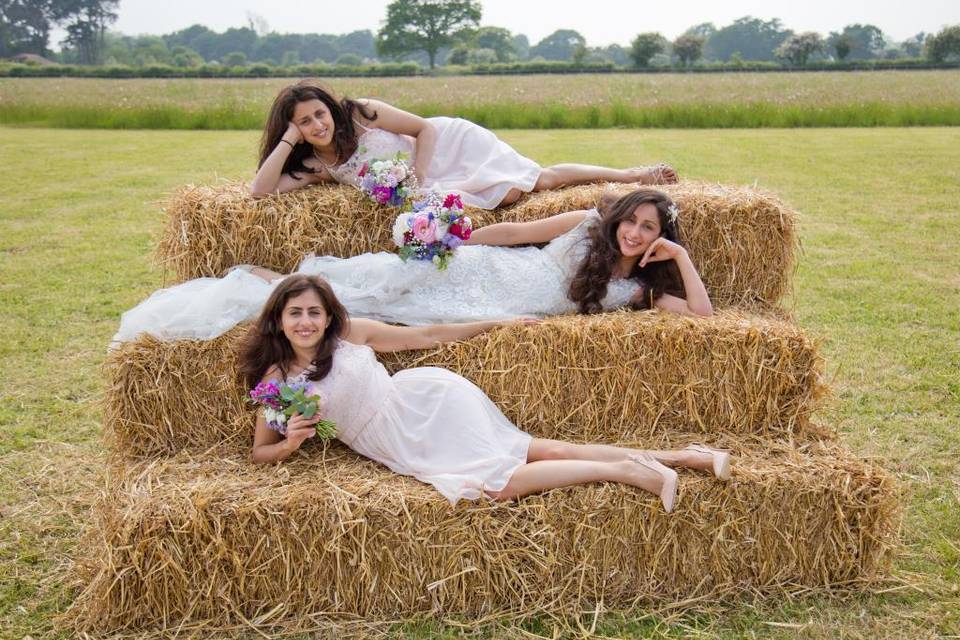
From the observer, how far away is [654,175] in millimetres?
5281

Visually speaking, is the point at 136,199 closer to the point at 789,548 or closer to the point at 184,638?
the point at 184,638

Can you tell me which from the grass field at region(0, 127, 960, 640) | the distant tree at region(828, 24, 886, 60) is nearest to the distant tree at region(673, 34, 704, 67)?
the distant tree at region(828, 24, 886, 60)

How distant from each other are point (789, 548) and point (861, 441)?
4.74 ft

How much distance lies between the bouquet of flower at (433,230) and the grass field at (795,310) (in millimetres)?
1703

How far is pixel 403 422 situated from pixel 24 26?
7260cm

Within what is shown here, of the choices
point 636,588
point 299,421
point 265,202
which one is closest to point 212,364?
point 299,421

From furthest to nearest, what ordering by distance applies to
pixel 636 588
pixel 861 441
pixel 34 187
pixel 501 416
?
pixel 34 187
pixel 861 441
pixel 501 416
pixel 636 588

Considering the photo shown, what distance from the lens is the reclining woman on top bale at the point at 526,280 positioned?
4.19 metres

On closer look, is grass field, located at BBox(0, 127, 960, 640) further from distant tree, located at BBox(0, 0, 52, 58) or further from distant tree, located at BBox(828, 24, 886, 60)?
distant tree, located at BBox(828, 24, 886, 60)

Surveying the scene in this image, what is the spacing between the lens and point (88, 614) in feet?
10.5

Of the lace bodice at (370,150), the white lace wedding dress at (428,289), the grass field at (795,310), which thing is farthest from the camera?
the lace bodice at (370,150)

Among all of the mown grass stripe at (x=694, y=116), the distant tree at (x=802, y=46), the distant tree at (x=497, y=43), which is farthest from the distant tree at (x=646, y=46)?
the mown grass stripe at (x=694, y=116)

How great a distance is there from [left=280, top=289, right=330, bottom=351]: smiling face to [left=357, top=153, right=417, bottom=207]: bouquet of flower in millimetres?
1122

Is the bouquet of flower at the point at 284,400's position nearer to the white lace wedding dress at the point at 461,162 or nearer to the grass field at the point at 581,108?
the white lace wedding dress at the point at 461,162
